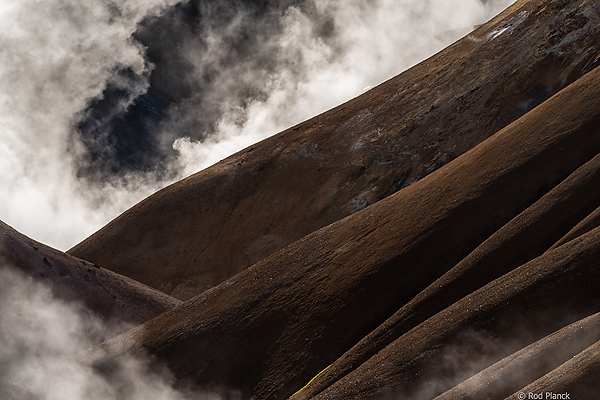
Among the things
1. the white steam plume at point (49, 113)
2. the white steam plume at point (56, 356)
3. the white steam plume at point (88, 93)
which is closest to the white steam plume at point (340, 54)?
the white steam plume at point (88, 93)

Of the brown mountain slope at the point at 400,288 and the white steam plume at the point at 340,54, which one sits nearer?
the brown mountain slope at the point at 400,288

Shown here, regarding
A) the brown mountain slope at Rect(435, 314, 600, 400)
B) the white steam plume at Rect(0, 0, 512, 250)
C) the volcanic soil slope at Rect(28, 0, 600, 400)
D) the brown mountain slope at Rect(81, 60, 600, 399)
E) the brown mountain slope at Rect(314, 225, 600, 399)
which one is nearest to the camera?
the brown mountain slope at Rect(435, 314, 600, 400)

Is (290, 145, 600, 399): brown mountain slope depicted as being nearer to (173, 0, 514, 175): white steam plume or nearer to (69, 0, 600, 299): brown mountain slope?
(69, 0, 600, 299): brown mountain slope

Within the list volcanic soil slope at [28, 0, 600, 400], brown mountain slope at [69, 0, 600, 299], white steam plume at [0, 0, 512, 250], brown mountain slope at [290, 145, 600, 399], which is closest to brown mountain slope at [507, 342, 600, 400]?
volcanic soil slope at [28, 0, 600, 400]

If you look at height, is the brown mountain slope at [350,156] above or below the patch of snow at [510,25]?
below

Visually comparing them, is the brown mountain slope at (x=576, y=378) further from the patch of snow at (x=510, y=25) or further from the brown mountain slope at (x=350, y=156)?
the patch of snow at (x=510, y=25)

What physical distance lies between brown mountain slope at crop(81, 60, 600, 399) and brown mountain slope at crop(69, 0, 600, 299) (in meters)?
9.61

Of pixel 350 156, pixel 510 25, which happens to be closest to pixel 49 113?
pixel 350 156

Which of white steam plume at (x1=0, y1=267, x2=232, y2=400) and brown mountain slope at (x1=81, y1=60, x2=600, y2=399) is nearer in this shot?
brown mountain slope at (x1=81, y1=60, x2=600, y2=399)

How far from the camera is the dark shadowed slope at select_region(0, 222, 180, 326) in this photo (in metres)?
31.8

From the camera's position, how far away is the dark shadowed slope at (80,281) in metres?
31.8

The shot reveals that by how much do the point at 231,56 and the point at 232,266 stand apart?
70.6 metres

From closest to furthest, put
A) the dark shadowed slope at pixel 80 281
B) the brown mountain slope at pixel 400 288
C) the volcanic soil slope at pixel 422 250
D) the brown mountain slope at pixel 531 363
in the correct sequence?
the brown mountain slope at pixel 531 363 → the volcanic soil slope at pixel 422 250 → the brown mountain slope at pixel 400 288 → the dark shadowed slope at pixel 80 281

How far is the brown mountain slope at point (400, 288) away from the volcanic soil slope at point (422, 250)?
7cm
